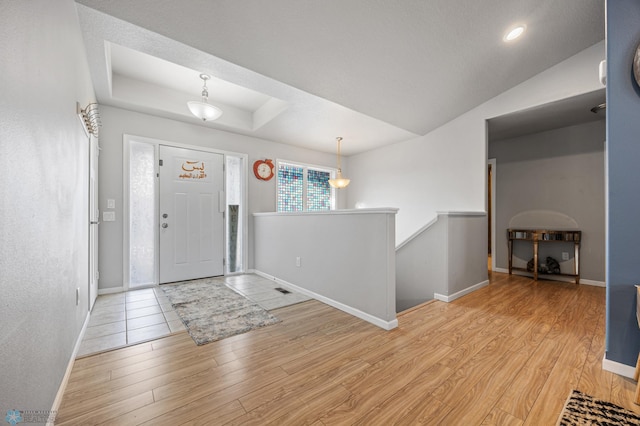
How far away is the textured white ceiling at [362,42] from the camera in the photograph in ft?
6.93

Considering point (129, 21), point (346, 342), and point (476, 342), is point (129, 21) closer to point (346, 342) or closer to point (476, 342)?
point (346, 342)

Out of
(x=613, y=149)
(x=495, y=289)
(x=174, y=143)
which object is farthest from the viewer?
(x=174, y=143)

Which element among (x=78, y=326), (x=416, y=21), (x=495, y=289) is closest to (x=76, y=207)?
(x=78, y=326)

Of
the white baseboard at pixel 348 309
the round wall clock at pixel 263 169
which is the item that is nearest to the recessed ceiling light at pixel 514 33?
the white baseboard at pixel 348 309

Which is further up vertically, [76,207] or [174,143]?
[174,143]

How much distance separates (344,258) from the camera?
9.04 feet

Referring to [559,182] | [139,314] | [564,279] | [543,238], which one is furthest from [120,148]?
[564,279]

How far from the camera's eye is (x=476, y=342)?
208 centimetres

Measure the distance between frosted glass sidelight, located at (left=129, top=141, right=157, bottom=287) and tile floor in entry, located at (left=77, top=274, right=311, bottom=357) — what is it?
1.05 feet

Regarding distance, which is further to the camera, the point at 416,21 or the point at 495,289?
the point at 495,289

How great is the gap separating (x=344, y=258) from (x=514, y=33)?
10.1 ft

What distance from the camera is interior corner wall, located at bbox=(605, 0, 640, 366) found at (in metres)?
1.63

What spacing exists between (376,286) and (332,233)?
805mm

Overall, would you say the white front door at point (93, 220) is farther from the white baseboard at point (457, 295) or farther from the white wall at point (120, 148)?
the white baseboard at point (457, 295)
